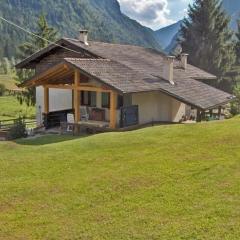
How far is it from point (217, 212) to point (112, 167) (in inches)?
147

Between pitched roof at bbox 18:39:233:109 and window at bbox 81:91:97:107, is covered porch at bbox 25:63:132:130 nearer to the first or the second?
window at bbox 81:91:97:107

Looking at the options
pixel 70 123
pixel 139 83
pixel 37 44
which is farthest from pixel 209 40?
pixel 70 123

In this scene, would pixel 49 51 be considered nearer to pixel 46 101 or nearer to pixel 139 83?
pixel 46 101

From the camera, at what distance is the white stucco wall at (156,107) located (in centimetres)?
2391

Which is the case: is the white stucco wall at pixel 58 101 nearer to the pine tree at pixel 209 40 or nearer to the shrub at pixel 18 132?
the shrub at pixel 18 132

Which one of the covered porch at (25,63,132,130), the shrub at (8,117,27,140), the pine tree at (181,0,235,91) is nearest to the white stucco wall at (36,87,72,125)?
the covered porch at (25,63,132,130)

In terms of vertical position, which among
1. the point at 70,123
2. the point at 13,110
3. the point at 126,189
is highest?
the point at 13,110

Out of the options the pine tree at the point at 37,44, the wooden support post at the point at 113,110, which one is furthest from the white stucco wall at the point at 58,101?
the pine tree at the point at 37,44

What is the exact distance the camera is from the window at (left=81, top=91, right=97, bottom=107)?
25.2m

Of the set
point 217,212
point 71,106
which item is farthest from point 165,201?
point 71,106

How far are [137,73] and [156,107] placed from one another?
234 centimetres

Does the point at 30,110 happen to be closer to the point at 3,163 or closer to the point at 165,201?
the point at 3,163

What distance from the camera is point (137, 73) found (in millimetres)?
23781

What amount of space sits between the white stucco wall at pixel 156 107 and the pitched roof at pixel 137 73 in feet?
3.11
